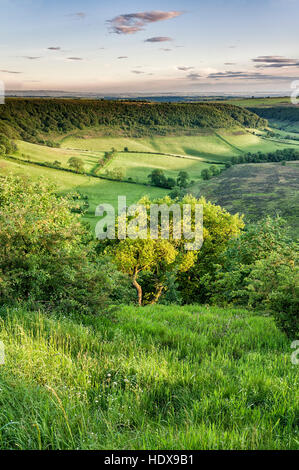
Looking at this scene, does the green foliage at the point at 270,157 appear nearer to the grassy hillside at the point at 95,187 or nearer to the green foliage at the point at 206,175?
the green foliage at the point at 206,175

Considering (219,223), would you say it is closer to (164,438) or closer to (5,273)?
(5,273)

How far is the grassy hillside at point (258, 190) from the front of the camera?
261ft

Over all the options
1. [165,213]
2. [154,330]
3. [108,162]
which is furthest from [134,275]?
[108,162]

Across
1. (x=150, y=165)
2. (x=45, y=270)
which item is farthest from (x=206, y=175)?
(x=45, y=270)

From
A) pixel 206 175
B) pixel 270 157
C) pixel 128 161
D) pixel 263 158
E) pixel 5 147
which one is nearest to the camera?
pixel 5 147

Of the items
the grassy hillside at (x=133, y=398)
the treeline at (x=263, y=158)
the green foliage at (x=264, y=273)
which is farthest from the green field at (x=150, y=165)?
the grassy hillside at (x=133, y=398)

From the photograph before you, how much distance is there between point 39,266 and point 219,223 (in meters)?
35.0

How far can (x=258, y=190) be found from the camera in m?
98.8

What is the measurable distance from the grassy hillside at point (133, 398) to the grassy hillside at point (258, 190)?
205ft

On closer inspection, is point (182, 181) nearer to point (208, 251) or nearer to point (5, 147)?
point (5, 147)

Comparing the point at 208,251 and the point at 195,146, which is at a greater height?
the point at 195,146

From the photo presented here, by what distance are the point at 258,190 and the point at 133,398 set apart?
102 m

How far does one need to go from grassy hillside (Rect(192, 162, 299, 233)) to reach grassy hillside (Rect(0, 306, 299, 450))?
62.5 meters

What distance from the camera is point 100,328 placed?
6.95m
